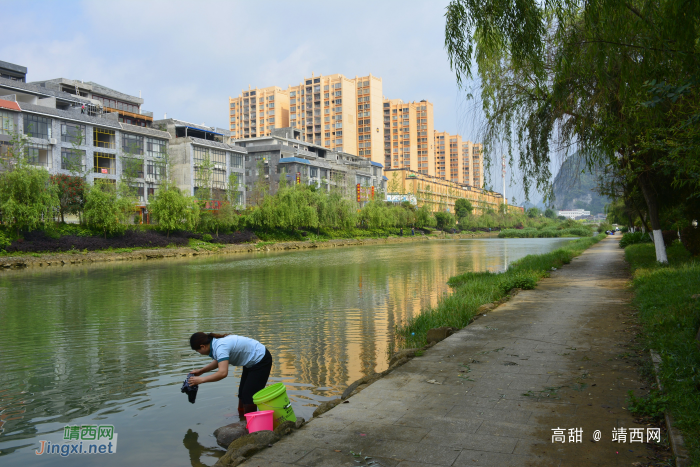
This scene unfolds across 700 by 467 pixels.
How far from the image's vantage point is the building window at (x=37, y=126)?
136 feet

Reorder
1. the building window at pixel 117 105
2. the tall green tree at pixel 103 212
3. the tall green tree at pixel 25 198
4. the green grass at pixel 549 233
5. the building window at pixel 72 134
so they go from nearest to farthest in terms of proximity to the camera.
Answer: the tall green tree at pixel 25 198 → the tall green tree at pixel 103 212 → the building window at pixel 72 134 → the building window at pixel 117 105 → the green grass at pixel 549 233

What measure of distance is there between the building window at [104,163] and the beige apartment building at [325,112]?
63407 millimetres

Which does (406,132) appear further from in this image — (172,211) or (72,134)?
(172,211)

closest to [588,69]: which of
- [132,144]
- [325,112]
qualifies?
[132,144]

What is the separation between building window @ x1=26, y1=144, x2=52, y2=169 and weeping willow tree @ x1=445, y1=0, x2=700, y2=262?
4134 centimetres

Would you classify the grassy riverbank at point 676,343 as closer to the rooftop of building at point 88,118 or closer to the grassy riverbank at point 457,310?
the grassy riverbank at point 457,310

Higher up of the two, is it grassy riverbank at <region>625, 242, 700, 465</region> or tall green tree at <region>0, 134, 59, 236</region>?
tall green tree at <region>0, 134, 59, 236</region>

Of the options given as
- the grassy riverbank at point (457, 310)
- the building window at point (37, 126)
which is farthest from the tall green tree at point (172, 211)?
the grassy riverbank at point (457, 310)

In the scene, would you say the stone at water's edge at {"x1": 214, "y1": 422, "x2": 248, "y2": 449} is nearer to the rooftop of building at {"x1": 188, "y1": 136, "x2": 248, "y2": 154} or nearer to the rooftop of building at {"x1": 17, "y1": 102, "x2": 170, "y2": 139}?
the rooftop of building at {"x1": 17, "y1": 102, "x2": 170, "y2": 139}

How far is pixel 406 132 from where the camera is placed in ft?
436

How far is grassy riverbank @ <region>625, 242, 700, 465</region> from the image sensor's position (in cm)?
400

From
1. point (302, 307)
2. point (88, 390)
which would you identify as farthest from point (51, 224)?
point (88, 390)

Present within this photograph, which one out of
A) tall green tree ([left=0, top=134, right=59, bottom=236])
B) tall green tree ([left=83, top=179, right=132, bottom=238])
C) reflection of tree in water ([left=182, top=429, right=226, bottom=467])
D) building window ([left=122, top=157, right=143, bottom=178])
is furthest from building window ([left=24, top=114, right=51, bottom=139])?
reflection of tree in water ([left=182, top=429, right=226, bottom=467])

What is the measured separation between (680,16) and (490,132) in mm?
7398
